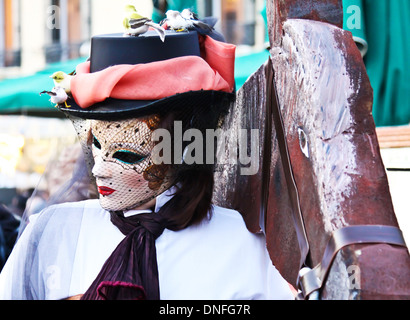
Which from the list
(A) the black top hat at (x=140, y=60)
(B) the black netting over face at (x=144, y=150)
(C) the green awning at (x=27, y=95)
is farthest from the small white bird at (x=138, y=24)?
(C) the green awning at (x=27, y=95)

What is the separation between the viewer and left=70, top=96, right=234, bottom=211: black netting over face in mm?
1568

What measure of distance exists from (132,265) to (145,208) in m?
0.24

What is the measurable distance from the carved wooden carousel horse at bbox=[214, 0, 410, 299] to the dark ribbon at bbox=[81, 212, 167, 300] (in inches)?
14.3

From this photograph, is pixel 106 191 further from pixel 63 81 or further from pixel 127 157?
pixel 63 81

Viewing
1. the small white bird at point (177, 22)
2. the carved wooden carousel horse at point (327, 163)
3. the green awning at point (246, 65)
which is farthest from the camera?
the green awning at point (246, 65)

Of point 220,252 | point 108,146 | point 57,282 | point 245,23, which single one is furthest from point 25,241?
point 245,23

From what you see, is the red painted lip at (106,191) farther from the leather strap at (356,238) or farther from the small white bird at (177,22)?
the leather strap at (356,238)

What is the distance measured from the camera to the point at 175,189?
171 cm

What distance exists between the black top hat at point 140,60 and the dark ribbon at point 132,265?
12.4 inches

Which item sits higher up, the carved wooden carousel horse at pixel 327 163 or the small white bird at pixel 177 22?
the small white bird at pixel 177 22

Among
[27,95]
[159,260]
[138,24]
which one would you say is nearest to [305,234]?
[159,260]

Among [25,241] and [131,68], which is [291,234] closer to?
[131,68]

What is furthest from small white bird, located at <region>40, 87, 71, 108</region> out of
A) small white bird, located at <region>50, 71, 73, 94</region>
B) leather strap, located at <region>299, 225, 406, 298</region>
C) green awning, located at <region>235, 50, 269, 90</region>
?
green awning, located at <region>235, 50, 269, 90</region>

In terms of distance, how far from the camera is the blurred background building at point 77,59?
234 centimetres
